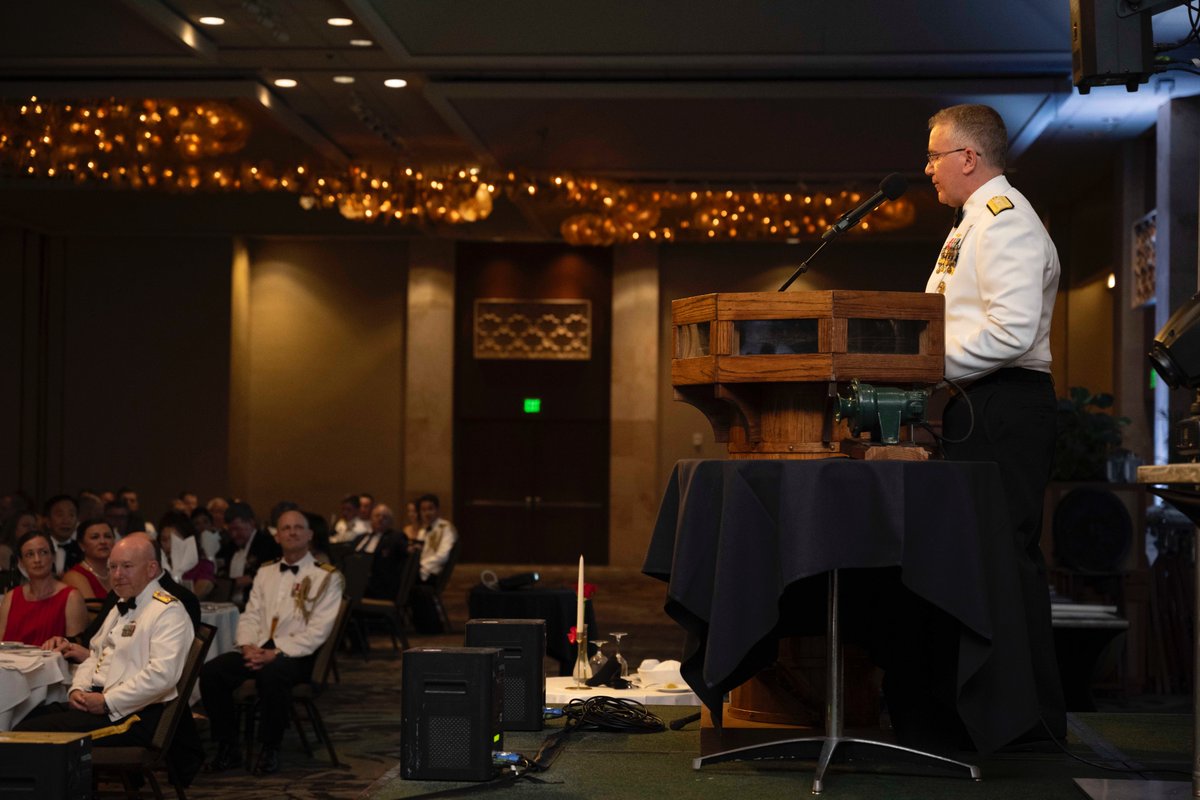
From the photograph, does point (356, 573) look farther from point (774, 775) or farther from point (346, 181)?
point (774, 775)

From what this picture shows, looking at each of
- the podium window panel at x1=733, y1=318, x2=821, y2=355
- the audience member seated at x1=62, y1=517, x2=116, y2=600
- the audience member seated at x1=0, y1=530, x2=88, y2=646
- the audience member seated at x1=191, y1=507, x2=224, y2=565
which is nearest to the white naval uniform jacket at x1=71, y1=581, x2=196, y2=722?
the audience member seated at x1=0, y1=530, x2=88, y2=646

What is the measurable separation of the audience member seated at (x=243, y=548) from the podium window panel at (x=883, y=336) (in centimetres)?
806

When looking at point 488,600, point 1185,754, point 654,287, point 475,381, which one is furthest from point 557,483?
point 1185,754

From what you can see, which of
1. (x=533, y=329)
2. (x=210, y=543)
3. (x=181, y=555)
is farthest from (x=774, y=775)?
(x=533, y=329)

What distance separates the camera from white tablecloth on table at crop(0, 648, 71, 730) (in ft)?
18.7

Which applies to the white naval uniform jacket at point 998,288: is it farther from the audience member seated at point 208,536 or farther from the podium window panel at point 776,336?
the audience member seated at point 208,536

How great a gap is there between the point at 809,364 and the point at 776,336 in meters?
0.11

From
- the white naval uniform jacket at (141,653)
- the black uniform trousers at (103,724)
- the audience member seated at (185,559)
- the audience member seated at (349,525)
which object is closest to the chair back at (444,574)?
the audience member seated at (349,525)

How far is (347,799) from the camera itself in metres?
6.33

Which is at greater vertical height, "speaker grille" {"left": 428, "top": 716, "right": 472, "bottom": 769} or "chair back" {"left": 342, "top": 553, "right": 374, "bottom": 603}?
"speaker grille" {"left": 428, "top": 716, "right": 472, "bottom": 769}

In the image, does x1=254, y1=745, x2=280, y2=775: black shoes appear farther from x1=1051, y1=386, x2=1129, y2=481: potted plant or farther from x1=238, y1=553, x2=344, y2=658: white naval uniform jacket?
x1=1051, y1=386, x2=1129, y2=481: potted plant

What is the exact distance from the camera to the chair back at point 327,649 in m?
7.35

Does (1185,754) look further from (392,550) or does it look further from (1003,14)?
(392,550)

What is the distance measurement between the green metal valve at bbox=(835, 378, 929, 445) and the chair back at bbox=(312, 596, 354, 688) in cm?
477
